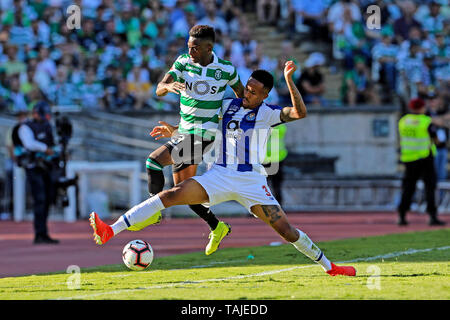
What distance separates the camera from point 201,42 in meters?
9.76

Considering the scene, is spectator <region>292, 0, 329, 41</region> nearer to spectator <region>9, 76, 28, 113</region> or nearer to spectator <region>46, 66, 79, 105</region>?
spectator <region>46, 66, 79, 105</region>

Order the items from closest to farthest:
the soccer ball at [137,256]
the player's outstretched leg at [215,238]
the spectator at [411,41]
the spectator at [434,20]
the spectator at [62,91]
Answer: the soccer ball at [137,256], the player's outstretched leg at [215,238], the spectator at [62,91], the spectator at [411,41], the spectator at [434,20]

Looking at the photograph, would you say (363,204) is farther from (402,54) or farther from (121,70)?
(121,70)

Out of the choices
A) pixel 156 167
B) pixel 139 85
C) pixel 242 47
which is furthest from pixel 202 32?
pixel 242 47

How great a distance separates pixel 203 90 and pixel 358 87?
47.7ft

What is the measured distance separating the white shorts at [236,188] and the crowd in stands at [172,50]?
41.2 feet

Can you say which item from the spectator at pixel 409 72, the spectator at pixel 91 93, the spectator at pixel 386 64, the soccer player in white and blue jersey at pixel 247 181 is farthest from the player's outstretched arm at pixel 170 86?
the spectator at pixel 386 64

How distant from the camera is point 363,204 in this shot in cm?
2220

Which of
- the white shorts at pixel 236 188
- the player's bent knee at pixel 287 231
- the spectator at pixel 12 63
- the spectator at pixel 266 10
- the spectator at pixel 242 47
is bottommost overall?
the player's bent knee at pixel 287 231

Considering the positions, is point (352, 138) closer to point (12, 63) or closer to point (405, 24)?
point (405, 24)

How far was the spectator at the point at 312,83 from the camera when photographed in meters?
23.2

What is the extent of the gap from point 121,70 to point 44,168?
350 inches

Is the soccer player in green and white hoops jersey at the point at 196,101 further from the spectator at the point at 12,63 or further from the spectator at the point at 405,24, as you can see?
the spectator at the point at 405,24
